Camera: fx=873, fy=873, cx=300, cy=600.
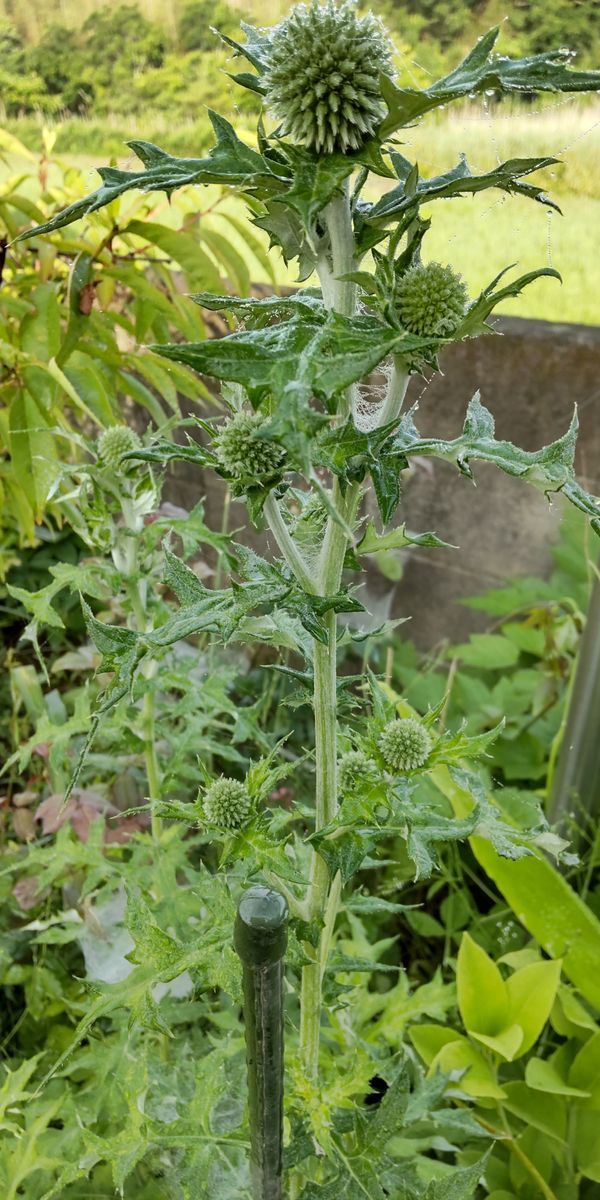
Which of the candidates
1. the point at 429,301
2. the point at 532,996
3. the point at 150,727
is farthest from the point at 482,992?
the point at 429,301

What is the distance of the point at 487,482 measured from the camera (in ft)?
5.60

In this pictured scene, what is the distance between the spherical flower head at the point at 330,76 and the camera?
356 millimetres

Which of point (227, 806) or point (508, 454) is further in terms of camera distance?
point (227, 806)

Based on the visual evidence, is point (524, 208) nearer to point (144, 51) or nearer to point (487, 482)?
point (487, 482)

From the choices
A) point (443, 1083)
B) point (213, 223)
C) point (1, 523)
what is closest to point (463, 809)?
point (443, 1083)

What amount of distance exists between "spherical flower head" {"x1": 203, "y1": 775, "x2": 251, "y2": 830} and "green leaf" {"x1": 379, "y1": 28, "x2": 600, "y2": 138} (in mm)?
387

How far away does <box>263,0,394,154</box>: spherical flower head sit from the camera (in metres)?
0.36

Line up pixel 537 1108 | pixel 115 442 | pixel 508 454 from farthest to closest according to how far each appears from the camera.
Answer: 1. pixel 537 1108
2. pixel 115 442
3. pixel 508 454

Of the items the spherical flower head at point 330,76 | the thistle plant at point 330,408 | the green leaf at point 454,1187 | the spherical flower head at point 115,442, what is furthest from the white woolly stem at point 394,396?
the green leaf at point 454,1187

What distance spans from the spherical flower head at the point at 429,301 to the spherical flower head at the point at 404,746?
251mm

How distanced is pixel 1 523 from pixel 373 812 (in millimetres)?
1054

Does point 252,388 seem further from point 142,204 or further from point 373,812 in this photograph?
point 142,204

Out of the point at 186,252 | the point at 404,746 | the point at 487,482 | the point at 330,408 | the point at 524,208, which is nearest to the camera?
the point at 330,408

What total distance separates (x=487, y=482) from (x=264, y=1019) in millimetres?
1381
